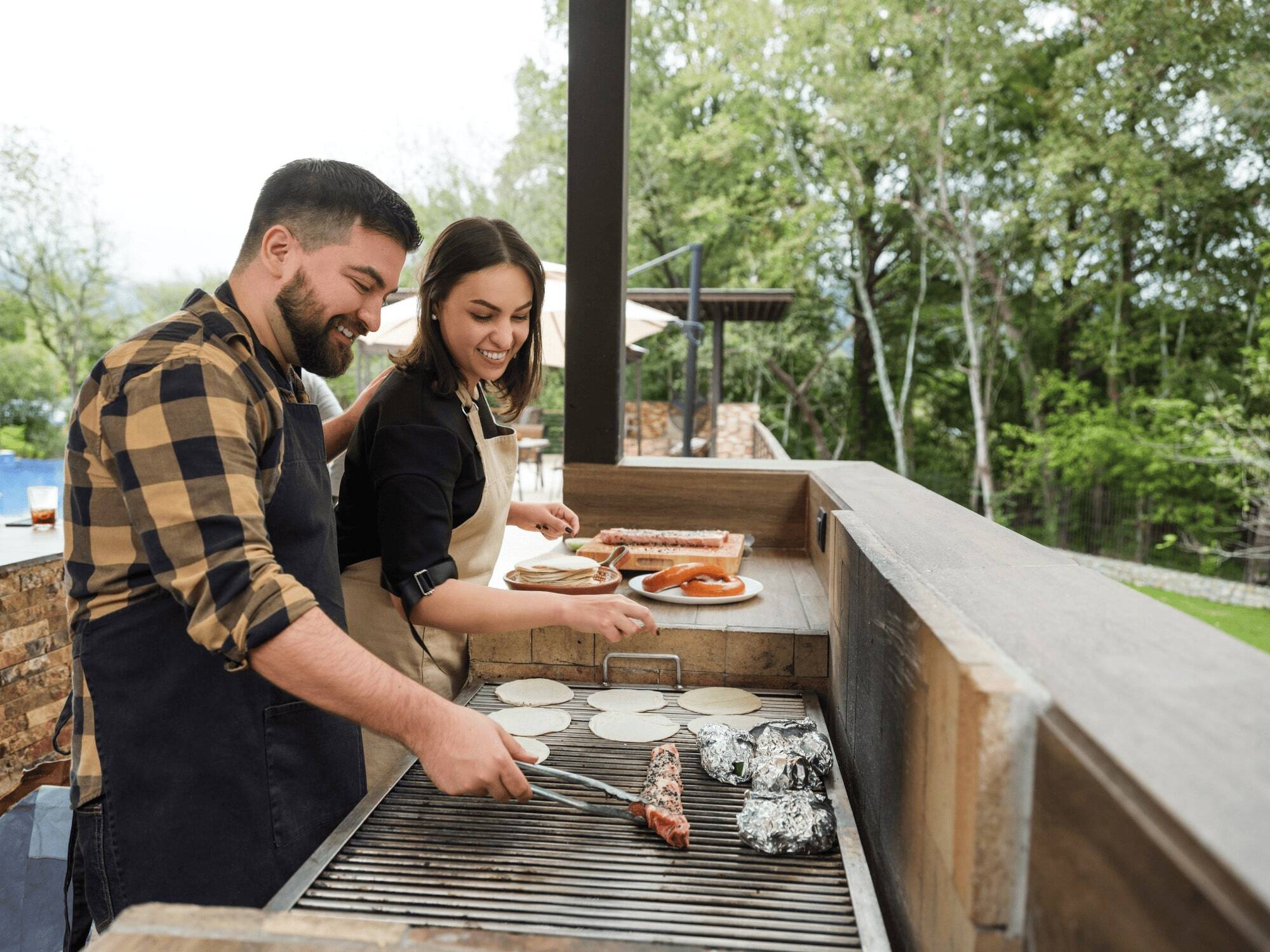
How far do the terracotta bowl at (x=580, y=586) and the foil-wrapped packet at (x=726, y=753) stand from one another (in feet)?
2.13

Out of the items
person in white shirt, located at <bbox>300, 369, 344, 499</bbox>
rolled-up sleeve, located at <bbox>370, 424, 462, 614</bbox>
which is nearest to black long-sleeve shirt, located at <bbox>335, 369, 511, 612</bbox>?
rolled-up sleeve, located at <bbox>370, 424, 462, 614</bbox>

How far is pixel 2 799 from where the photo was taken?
3.31 metres

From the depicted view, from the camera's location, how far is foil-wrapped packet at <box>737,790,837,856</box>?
1.19 m

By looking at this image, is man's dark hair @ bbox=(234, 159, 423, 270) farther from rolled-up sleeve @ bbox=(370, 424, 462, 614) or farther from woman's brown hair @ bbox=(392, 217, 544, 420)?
rolled-up sleeve @ bbox=(370, 424, 462, 614)

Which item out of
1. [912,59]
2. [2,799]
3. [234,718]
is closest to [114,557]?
[234,718]

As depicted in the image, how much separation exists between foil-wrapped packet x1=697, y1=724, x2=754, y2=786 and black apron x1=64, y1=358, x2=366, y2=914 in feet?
2.27

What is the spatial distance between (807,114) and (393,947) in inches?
744

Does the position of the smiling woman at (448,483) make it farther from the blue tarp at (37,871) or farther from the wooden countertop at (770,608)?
the blue tarp at (37,871)

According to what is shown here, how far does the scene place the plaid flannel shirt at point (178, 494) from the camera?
107 centimetres

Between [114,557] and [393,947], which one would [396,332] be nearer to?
[114,557]

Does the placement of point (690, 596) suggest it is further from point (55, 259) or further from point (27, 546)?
point (55, 259)

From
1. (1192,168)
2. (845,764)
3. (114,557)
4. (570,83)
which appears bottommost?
(845,764)

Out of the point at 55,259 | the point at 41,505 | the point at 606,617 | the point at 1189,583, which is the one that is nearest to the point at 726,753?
the point at 606,617

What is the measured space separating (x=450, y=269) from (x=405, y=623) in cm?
80
